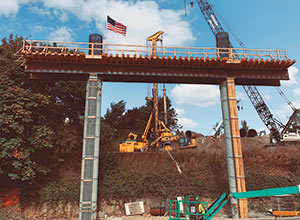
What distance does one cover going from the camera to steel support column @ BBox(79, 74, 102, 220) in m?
15.0

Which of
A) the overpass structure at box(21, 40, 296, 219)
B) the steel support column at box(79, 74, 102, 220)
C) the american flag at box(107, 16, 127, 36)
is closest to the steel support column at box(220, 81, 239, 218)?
the overpass structure at box(21, 40, 296, 219)

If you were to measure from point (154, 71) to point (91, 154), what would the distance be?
321 inches

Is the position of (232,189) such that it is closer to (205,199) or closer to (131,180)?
(205,199)

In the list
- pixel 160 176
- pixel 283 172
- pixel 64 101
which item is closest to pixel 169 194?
pixel 160 176

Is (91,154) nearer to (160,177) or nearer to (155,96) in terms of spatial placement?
(160,177)

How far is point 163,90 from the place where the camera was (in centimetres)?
4922

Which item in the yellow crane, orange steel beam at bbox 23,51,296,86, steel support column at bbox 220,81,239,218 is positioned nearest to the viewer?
steel support column at bbox 220,81,239,218

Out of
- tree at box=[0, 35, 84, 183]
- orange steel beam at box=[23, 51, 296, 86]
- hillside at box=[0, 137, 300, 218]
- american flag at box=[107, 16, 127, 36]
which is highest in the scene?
Result: american flag at box=[107, 16, 127, 36]

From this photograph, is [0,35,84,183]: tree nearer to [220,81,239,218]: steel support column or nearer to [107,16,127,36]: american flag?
[107,16,127,36]: american flag

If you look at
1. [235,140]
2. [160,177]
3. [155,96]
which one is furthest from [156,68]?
[155,96]

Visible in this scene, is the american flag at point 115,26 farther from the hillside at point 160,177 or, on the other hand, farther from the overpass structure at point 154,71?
the hillside at point 160,177

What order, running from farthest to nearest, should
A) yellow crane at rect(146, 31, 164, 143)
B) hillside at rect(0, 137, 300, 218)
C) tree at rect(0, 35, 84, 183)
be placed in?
1. yellow crane at rect(146, 31, 164, 143)
2. hillside at rect(0, 137, 300, 218)
3. tree at rect(0, 35, 84, 183)

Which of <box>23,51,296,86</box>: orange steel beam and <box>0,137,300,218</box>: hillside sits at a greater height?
<box>23,51,296,86</box>: orange steel beam

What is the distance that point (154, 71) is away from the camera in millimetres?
17672
